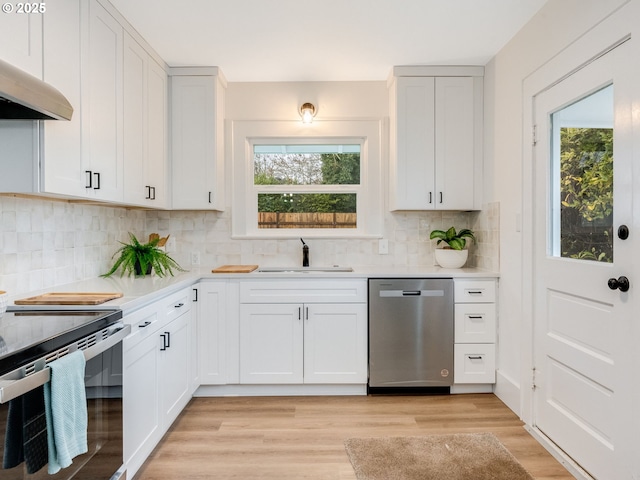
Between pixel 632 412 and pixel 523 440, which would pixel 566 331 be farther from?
pixel 523 440

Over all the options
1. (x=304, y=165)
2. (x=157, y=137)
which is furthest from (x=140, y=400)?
(x=304, y=165)

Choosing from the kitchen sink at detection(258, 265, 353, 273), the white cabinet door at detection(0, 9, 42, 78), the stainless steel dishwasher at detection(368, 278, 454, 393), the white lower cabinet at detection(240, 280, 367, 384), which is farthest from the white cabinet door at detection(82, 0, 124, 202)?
the stainless steel dishwasher at detection(368, 278, 454, 393)

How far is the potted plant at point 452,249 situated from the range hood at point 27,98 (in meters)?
2.57

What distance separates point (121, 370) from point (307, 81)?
8.70 ft

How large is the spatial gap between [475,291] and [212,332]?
6.35ft

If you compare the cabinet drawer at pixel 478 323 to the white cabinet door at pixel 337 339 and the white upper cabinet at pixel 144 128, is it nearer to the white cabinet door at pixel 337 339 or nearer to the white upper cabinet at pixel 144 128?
the white cabinet door at pixel 337 339

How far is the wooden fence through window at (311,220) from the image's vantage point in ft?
11.5

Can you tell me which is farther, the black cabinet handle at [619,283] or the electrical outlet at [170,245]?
the electrical outlet at [170,245]

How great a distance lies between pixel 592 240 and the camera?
6.12 feet

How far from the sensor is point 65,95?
69.5 inches

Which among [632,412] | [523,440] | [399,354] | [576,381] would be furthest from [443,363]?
[632,412]

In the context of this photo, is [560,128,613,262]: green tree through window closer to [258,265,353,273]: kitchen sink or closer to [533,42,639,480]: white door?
[533,42,639,480]: white door

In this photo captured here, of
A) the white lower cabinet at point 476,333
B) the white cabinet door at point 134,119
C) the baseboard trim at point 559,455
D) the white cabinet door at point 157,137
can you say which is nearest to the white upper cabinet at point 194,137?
the white cabinet door at point 157,137

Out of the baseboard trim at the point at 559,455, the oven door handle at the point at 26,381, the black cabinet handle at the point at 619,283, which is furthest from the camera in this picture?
the baseboard trim at the point at 559,455
